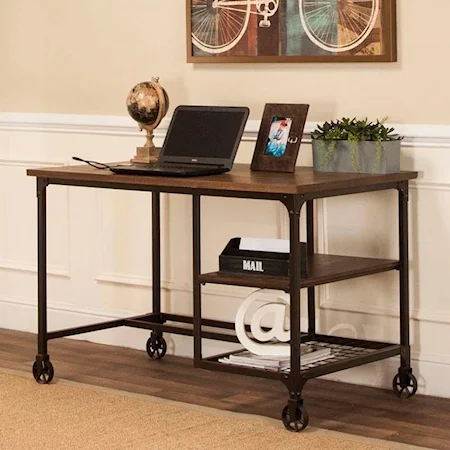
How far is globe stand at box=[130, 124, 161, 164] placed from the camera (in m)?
4.01

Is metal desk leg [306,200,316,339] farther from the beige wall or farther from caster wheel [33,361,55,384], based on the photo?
caster wheel [33,361,55,384]

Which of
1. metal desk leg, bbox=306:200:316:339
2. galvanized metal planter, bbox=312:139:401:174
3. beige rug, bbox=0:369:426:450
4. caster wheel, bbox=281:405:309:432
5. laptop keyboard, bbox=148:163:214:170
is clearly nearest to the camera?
beige rug, bbox=0:369:426:450

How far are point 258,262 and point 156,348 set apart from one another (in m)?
1.04

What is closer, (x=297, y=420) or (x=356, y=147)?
(x=297, y=420)

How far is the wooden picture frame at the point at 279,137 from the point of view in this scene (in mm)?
3721

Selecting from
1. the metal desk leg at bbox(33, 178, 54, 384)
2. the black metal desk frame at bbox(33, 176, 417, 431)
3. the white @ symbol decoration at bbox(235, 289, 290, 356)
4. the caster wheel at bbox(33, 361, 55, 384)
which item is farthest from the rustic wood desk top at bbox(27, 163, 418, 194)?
the caster wheel at bbox(33, 361, 55, 384)

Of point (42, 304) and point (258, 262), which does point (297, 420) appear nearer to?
point (258, 262)

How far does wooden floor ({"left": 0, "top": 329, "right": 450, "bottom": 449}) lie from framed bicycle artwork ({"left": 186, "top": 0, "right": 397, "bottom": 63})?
113 centimetres

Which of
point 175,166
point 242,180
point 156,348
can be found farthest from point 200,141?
point 156,348

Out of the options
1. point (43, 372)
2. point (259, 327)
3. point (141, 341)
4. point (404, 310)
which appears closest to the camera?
point (259, 327)

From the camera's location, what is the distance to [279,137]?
3.77m

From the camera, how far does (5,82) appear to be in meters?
4.87

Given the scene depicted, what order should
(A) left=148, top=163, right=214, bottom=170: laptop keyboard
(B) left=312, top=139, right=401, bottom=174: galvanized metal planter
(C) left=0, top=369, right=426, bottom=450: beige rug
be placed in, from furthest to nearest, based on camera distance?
(A) left=148, top=163, right=214, bottom=170: laptop keyboard → (B) left=312, top=139, right=401, bottom=174: galvanized metal planter → (C) left=0, top=369, right=426, bottom=450: beige rug

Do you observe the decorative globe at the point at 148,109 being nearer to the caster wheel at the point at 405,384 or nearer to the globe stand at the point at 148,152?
the globe stand at the point at 148,152
